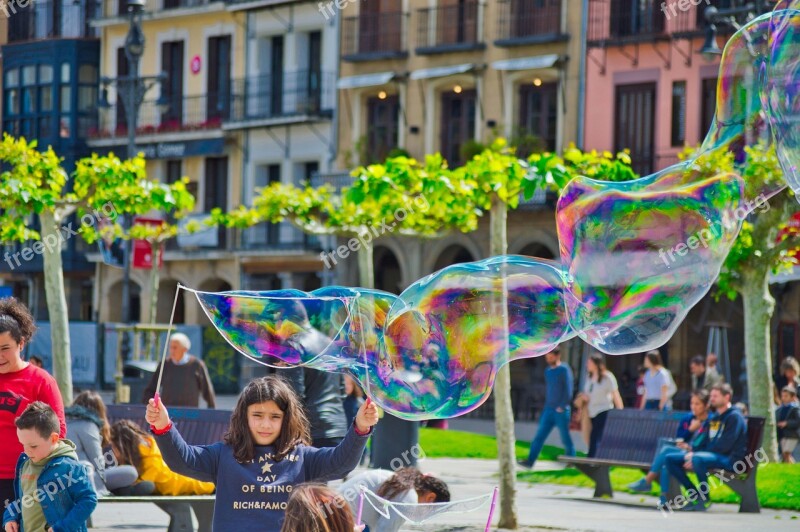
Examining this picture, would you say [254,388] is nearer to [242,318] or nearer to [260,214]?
[242,318]

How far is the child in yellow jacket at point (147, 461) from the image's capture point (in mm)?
11055

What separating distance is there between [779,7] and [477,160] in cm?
579

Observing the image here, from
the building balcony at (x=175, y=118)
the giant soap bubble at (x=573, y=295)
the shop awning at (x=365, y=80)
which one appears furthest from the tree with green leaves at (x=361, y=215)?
the building balcony at (x=175, y=118)

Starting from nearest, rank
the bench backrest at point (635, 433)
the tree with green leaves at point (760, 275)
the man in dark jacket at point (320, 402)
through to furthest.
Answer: the man in dark jacket at point (320, 402), the bench backrest at point (635, 433), the tree with green leaves at point (760, 275)

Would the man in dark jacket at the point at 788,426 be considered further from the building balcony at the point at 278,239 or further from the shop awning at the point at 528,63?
the building balcony at the point at 278,239

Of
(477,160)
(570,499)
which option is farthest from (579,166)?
(570,499)

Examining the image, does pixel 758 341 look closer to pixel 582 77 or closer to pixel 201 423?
pixel 201 423

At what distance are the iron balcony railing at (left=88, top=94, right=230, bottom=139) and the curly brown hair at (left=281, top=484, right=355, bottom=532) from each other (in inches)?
1499

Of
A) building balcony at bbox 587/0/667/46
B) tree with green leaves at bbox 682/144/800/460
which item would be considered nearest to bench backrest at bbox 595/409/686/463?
tree with green leaves at bbox 682/144/800/460

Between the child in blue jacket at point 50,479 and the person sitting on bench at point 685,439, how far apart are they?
8198 millimetres

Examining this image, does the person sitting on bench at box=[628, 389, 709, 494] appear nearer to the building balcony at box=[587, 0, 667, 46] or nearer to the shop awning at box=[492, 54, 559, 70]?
the building balcony at box=[587, 0, 667, 46]

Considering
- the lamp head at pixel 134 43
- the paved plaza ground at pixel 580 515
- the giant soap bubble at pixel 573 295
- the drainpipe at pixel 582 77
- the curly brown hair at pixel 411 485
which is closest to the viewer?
the giant soap bubble at pixel 573 295

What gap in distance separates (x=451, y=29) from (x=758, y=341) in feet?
65.2

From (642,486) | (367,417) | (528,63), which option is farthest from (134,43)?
(367,417)
